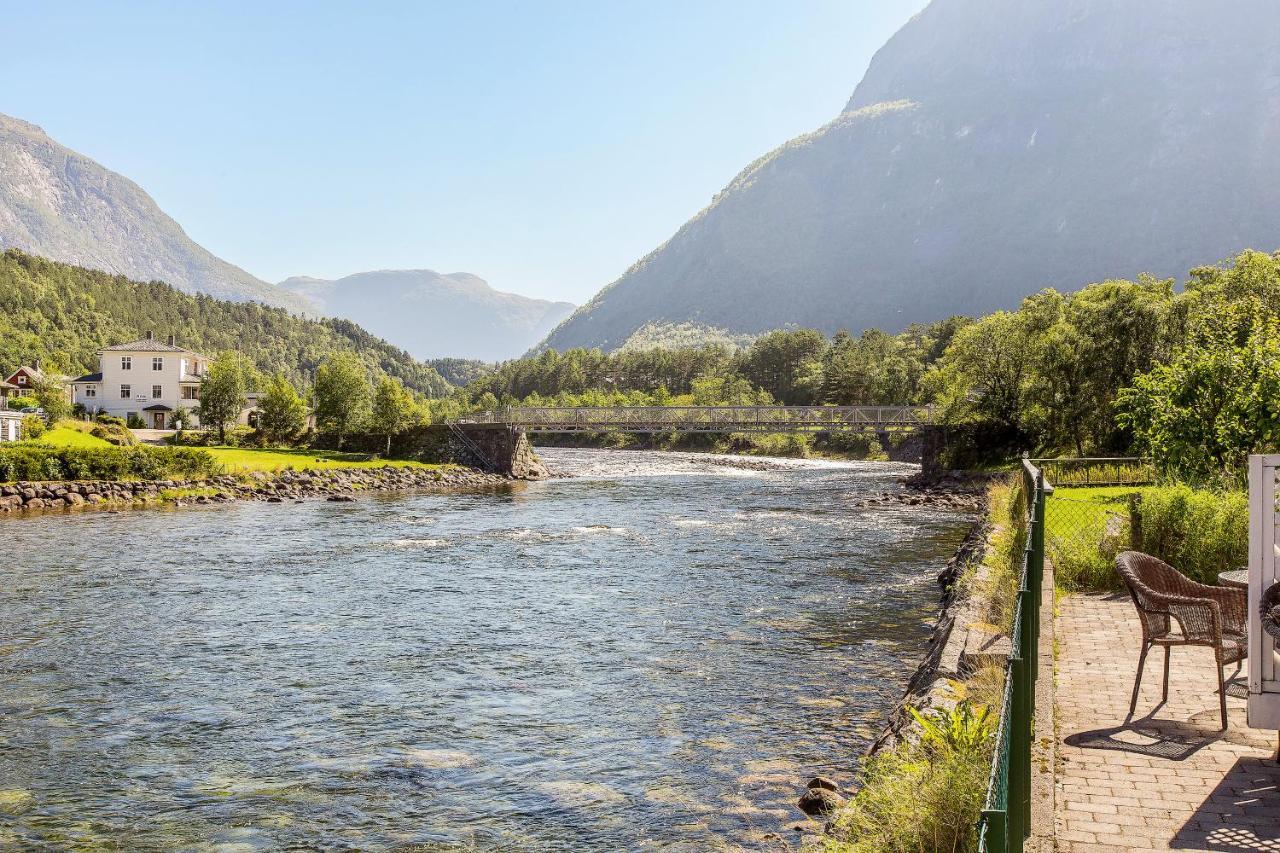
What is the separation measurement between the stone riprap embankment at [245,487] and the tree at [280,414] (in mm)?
19082

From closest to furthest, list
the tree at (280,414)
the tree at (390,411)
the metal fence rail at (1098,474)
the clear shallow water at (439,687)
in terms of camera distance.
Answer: the clear shallow water at (439,687) < the metal fence rail at (1098,474) < the tree at (390,411) < the tree at (280,414)

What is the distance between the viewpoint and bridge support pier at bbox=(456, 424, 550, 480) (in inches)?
3063

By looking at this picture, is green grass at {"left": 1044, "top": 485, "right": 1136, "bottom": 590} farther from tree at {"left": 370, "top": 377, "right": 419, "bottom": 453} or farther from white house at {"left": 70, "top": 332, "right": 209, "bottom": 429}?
white house at {"left": 70, "top": 332, "right": 209, "bottom": 429}

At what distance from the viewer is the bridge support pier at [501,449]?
77812 millimetres

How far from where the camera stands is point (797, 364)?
6225 inches

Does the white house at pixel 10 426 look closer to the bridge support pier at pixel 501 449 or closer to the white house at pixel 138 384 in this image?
the bridge support pier at pixel 501 449

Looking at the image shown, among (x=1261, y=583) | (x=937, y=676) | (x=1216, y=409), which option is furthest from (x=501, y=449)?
(x=1261, y=583)

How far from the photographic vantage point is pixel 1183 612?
8836 millimetres

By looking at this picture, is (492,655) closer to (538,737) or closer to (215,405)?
(538,737)

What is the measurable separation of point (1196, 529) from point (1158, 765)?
9.85 metres

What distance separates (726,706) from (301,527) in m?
30.6

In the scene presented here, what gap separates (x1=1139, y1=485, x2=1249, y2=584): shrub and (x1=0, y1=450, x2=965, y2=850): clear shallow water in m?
4.84

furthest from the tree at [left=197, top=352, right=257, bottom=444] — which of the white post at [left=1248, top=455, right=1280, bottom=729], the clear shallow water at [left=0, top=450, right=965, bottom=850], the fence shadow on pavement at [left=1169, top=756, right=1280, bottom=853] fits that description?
the white post at [left=1248, top=455, right=1280, bottom=729]

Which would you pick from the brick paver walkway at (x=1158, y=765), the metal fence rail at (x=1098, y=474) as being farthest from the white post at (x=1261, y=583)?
the metal fence rail at (x=1098, y=474)
